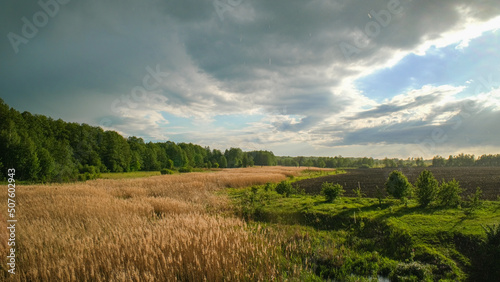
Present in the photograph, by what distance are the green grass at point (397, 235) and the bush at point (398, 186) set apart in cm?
55

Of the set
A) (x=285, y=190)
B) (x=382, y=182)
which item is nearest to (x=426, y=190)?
(x=285, y=190)

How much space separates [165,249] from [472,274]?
8332mm

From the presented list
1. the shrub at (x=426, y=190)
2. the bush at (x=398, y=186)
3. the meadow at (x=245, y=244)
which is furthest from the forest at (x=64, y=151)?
the shrub at (x=426, y=190)

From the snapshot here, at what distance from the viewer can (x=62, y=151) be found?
38.2m

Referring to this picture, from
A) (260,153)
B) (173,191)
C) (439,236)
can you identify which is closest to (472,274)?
(439,236)

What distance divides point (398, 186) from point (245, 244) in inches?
453

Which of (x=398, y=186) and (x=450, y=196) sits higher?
(x=398, y=186)

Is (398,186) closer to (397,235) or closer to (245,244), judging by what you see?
(397,235)

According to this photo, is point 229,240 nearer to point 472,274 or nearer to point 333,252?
point 333,252

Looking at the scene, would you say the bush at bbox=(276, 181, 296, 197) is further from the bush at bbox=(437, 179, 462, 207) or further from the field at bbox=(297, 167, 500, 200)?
the bush at bbox=(437, 179, 462, 207)

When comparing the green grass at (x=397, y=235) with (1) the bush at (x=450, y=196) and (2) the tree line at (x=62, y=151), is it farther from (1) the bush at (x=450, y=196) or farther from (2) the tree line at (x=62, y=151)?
(2) the tree line at (x=62, y=151)

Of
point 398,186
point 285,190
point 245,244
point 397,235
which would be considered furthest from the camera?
point 285,190

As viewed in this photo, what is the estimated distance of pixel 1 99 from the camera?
32.1 meters

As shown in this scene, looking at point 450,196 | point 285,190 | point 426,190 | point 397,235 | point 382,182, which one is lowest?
point 382,182
